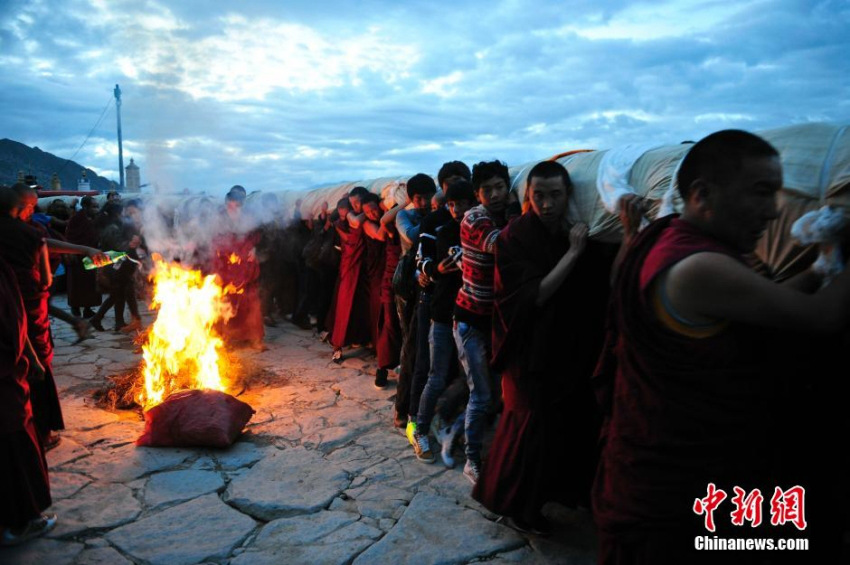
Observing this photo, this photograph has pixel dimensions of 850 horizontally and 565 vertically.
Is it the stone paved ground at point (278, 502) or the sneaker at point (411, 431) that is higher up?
the sneaker at point (411, 431)

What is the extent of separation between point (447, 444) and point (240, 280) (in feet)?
15.5

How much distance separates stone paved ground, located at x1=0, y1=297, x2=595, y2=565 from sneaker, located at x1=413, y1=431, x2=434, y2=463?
6cm

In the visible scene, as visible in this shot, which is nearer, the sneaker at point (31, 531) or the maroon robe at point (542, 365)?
the maroon robe at point (542, 365)

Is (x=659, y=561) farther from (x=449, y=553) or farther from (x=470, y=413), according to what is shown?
(x=470, y=413)

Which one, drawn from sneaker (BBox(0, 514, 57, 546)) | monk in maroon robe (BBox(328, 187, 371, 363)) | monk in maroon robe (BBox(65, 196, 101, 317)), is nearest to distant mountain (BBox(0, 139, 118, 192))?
monk in maroon robe (BBox(65, 196, 101, 317))

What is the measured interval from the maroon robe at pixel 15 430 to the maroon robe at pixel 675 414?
10.4ft

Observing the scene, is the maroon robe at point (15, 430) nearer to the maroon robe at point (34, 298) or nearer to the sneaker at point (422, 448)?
the maroon robe at point (34, 298)

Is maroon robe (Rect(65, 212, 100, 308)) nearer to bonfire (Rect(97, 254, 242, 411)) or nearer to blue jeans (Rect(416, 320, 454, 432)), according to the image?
bonfire (Rect(97, 254, 242, 411))

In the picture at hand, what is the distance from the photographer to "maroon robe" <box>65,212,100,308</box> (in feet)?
33.0

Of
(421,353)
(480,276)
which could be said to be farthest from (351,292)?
(480,276)

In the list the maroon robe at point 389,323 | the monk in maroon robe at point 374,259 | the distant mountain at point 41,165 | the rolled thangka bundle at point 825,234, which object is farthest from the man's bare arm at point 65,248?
the distant mountain at point 41,165

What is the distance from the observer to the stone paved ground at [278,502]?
3205 millimetres

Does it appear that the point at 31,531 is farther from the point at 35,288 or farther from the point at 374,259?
the point at 374,259

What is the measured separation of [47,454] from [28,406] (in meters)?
1.38
